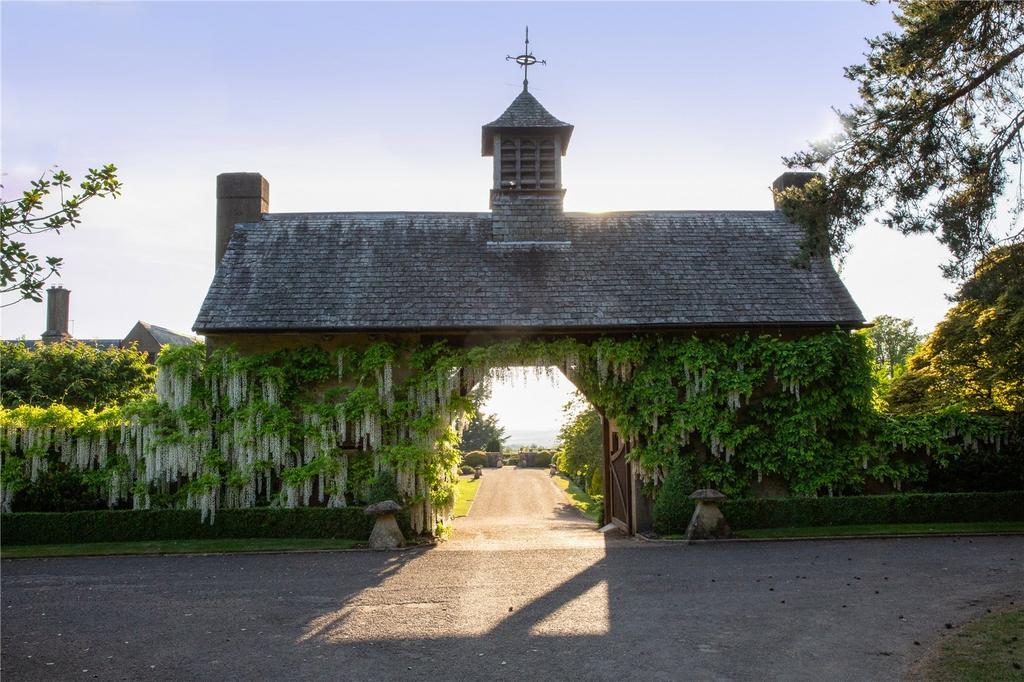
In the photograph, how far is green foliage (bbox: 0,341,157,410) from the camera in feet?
80.5

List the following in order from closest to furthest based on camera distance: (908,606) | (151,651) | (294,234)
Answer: (151,651) < (908,606) < (294,234)

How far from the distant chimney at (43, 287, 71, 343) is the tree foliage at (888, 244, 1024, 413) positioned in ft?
130

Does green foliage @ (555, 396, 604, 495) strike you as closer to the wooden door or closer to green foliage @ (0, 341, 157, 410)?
the wooden door

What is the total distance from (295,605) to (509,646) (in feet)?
10.6

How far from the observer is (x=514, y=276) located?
58.1 ft

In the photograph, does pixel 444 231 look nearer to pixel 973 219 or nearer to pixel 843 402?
pixel 843 402

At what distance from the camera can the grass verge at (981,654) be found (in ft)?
20.5

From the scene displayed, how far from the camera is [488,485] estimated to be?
120 ft

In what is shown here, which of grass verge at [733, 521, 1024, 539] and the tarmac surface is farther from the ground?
grass verge at [733, 521, 1024, 539]

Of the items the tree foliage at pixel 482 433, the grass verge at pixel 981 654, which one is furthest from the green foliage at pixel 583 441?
the tree foliage at pixel 482 433

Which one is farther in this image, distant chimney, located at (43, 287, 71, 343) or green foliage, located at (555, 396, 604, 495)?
distant chimney, located at (43, 287, 71, 343)

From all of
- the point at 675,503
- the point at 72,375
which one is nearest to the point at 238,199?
the point at 72,375

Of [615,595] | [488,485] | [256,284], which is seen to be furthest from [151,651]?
[488,485]

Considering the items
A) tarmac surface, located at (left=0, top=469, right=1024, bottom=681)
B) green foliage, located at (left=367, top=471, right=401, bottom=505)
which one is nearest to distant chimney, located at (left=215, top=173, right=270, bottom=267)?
green foliage, located at (left=367, top=471, right=401, bottom=505)
